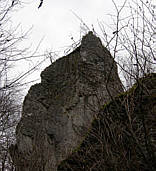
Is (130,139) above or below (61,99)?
below

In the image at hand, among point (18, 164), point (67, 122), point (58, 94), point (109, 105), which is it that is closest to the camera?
point (109, 105)

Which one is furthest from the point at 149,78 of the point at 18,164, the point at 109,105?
the point at 18,164

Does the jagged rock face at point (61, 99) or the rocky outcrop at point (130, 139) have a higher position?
the jagged rock face at point (61, 99)

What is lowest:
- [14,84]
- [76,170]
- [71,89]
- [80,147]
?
[76,170]

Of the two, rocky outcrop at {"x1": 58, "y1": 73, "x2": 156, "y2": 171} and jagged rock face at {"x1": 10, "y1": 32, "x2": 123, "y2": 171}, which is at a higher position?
jagged rock face at {"x1": 10, "y1": 32, "x2": 123, "y2": 171}

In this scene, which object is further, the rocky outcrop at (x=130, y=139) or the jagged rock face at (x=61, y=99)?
the jagged rock face at (x=61, y=99)

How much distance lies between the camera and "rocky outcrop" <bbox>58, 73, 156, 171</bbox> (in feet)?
7.81

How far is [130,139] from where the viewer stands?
8.33 feet

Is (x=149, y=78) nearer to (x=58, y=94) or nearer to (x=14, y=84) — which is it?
(x=14, y=84)

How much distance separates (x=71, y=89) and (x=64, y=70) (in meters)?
1.18

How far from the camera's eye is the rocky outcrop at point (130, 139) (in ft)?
7.81

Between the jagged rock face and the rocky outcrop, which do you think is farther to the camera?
the jagged rock face

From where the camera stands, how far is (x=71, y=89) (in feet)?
28.6

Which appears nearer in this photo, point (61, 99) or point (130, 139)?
point (130, 139)
